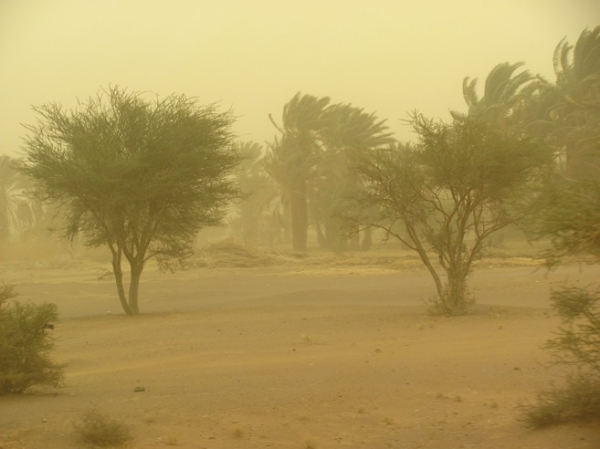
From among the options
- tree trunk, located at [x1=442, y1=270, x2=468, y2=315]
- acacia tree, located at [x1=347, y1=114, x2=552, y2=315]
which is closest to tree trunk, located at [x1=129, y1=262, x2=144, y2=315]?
acacia tree, located at [x1=347, y1=114, x2=552, y2=315]

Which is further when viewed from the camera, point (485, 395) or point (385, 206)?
point (385, 206)

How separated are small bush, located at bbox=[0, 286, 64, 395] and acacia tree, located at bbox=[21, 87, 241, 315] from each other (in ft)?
38.0

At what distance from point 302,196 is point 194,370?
138 feet

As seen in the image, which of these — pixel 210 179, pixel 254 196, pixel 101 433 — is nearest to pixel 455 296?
pixel 210 179

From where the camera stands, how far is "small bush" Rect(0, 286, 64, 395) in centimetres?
1125

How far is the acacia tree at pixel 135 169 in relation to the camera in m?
23.7

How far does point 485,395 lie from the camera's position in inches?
418

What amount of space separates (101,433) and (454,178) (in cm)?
1357

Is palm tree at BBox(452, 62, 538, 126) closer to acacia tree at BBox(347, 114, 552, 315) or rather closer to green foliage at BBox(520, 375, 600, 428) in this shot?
acacia tree at BBox(347, 114, 552, 315)

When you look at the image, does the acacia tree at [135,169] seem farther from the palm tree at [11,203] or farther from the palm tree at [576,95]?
the palm tree at [11,203]

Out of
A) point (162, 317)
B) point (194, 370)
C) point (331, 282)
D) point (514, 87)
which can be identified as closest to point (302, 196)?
point (514, 87)

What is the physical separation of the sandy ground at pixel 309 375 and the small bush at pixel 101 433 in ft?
0.46

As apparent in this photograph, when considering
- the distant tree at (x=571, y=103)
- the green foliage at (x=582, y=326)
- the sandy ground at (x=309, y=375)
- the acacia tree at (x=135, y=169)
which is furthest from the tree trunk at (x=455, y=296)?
the distant tree at (x=571, y=103)

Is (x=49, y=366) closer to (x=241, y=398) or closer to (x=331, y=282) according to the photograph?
(x=241, y=398)
